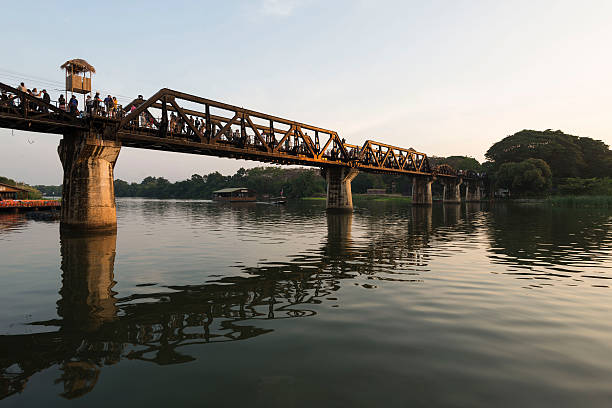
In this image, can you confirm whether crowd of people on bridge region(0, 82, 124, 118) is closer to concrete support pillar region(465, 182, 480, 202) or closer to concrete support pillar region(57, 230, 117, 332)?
concrete support pillar region(57, 230, 117, 332)

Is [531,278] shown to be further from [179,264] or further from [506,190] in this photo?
[506,190]

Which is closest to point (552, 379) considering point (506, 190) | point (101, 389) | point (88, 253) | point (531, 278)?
point (101, 389)

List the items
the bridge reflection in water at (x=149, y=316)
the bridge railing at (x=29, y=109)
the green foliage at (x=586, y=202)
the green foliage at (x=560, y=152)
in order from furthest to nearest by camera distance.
Result: the green foliage at (x=560, y=152), the green foliage at (x=586, y=202), the bridge railing at (x=29, y=109), the bridge reflection in water at (x=149, y=316)

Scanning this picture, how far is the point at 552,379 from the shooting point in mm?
5777

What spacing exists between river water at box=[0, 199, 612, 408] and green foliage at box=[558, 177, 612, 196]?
388ft

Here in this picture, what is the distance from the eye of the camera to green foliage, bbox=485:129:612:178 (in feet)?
452

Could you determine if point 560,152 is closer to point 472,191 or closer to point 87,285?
point 472,191

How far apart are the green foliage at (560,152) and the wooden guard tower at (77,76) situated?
155713 mm

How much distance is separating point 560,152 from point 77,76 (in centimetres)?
16855

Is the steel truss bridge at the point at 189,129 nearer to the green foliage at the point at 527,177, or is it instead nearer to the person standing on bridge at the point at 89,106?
the person standing on bridge at the point at 89,106

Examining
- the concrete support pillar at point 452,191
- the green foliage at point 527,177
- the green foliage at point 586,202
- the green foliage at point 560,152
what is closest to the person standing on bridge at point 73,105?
the green foliage at point 586,202

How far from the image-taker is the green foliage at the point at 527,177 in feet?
367

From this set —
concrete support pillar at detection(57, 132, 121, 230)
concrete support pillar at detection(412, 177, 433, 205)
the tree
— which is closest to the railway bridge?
concrete support pillar at detection(57, 132, 121, 230)

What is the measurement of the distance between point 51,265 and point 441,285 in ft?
59.9
